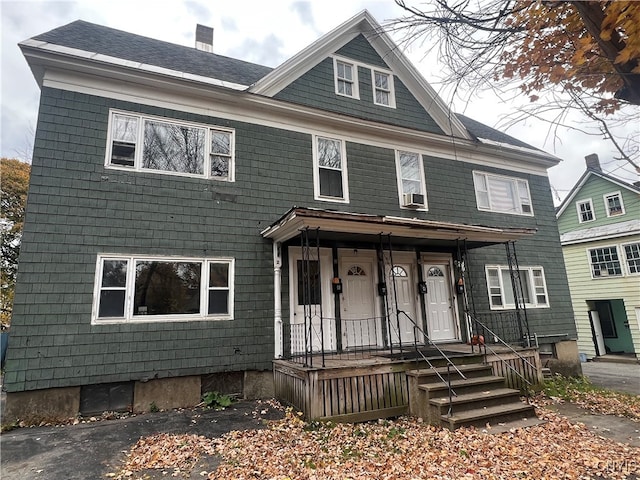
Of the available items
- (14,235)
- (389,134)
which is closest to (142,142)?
(389,134)

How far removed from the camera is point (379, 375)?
6.28m

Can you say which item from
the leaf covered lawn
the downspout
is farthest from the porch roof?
the leaf covered lawn

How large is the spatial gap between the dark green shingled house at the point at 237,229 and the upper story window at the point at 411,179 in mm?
41

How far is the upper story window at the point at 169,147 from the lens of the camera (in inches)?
282

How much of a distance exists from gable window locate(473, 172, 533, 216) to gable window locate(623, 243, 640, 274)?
8.64 metres

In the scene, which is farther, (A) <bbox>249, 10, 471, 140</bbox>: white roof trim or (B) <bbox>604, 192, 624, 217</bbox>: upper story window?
(B) <bbox>604, 192, 624, 217</bbox>: upper story window

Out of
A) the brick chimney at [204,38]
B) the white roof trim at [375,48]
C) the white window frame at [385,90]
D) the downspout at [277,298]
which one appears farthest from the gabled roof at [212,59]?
the downspout at [277,298]

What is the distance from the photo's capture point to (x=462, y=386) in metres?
6.05

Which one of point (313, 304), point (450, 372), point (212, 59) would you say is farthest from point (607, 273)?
point (212, 59)

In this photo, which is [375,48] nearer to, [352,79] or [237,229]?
[352,79]

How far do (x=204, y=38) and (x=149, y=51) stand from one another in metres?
3.44

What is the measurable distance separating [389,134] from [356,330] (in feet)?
17.6

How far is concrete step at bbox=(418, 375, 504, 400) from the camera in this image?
5859mm

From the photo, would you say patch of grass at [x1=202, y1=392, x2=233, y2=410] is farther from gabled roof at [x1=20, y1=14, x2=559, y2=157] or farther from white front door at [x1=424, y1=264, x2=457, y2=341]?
gabled roof at [x1=20, y1=14, x2=559, y2=157]
